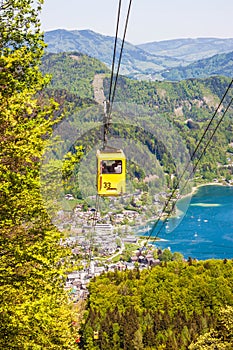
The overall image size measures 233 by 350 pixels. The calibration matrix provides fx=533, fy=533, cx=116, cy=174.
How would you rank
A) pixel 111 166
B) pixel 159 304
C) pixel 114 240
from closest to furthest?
pixel 111 166 → pixel 159 304 → pixel 114 240

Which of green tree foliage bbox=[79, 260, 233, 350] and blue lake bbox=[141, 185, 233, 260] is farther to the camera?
blue lake bbox=[141, 185, 233, 260]

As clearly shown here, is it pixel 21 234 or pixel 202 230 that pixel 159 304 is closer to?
pixel 21 234

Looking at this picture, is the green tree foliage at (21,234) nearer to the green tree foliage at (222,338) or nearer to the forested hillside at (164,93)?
the green tree foliage at (222,338)

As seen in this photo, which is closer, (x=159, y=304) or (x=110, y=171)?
(x=110, y=171)

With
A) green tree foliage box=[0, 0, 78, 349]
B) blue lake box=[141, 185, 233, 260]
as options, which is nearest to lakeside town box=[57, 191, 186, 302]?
blue lake box=[141, 185, 233, 260]

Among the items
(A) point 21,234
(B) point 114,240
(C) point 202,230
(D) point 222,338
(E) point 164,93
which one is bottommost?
(E) point 164,93

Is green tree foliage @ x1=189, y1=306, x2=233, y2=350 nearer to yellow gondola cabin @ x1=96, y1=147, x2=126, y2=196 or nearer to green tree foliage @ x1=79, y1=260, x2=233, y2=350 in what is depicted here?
green tree foliage @ x1=79, y1=260, x2=233, y2=350

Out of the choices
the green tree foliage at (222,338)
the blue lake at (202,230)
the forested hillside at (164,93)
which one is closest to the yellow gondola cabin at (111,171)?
the green tree foliage at (222,338)

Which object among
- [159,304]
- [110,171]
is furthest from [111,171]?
[159,304]
